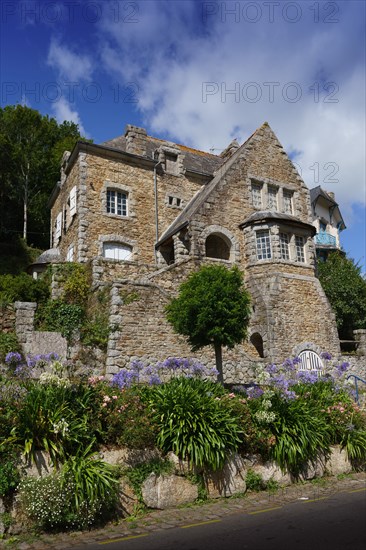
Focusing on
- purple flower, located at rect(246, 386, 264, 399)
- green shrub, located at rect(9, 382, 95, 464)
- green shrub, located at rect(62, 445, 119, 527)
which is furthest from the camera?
purple flower, located at rect(246, 386, 264, 399)

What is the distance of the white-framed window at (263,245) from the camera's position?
2114cm

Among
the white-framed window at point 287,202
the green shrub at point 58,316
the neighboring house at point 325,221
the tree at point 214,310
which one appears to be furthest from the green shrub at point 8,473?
the neighboring house at point 325,221

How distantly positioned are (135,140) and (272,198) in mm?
7724

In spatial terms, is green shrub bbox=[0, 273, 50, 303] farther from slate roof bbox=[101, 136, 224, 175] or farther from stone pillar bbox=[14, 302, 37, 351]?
slate roof bbox=[101, 136, 224, 175]

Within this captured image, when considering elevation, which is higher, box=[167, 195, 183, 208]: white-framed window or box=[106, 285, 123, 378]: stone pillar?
box=[167, 195, 183, 208]: white-framed window

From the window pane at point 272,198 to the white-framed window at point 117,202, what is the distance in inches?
288

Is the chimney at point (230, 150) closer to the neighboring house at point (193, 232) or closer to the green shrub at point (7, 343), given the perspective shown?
the neighboring house at point (193, 232)

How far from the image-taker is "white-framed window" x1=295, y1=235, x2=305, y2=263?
21.6 m

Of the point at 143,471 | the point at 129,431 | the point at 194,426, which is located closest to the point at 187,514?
the point at 143,471

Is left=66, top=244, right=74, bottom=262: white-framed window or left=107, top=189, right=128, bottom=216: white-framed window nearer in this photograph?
left=66, top=244, right=74, bottom=262: white-framed window

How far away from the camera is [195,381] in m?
9.45

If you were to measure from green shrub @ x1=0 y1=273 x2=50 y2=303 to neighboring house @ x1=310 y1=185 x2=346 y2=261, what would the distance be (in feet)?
75.7

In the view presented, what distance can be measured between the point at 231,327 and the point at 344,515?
564 centimetres

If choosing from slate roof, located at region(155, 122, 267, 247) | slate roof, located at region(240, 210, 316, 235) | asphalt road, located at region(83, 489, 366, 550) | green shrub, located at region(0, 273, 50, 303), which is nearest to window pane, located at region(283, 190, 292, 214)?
slate roof, located at region(240, 210, 316, 235)
